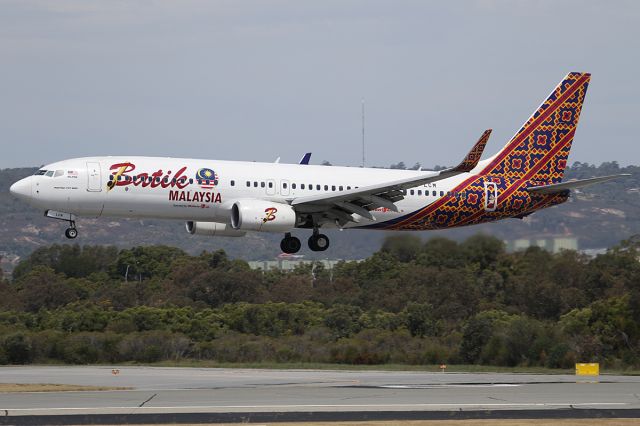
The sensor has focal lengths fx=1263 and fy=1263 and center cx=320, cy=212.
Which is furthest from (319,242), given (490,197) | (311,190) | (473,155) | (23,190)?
(23,190)

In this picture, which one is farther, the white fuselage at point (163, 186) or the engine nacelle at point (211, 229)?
the engine nacelle at point (211, 229)

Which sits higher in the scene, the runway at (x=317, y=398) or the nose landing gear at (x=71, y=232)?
the nose landing gear at (x=71, y=232)

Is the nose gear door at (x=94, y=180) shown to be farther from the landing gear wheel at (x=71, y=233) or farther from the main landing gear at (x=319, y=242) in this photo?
the main landing gear at (x=319, y=242)

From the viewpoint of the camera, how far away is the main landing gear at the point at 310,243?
188 feet

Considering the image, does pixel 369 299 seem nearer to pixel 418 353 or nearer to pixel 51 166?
pixel 418 353

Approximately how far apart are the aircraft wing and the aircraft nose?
1127 centimetres

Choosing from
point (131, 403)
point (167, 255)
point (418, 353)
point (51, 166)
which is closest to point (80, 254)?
point (167, 255)

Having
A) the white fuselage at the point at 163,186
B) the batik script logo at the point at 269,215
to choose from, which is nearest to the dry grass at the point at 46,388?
the white fuselage at the point at 163,186

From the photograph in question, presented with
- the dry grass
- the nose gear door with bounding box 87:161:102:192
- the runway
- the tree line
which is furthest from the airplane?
the dry grass

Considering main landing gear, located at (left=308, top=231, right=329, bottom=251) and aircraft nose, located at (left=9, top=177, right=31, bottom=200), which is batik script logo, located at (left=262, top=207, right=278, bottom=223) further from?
aircraft nose, located at (left=9, top=177, right=31, bottom=200)

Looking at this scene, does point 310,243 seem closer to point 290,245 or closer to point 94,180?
point 290,245

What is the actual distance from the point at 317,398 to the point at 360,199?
17.2m

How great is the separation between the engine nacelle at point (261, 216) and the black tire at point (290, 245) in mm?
2908

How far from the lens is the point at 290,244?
2279 inches
